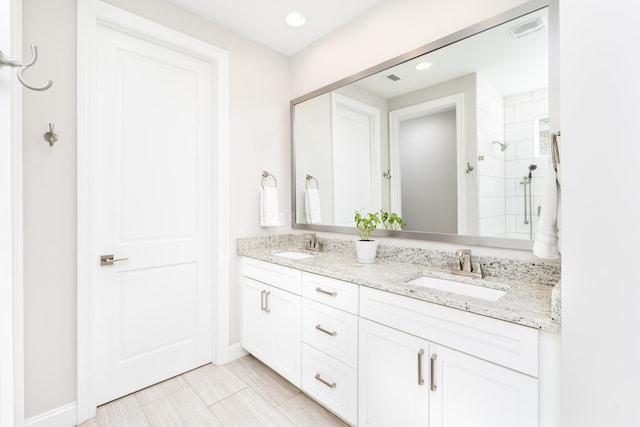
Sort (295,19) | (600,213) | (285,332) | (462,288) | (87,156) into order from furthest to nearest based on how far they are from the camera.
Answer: (295,19)
(285,332)
(87,156)
(462,288)
(600,213)

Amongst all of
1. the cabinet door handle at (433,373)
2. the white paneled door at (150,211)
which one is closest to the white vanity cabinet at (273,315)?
the white paneled door at (150,211)

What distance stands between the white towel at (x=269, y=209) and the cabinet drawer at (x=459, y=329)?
46.2 inches

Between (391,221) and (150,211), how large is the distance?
1.59m

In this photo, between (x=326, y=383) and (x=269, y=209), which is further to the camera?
(x=269, y=209)

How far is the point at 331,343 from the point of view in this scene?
5.14 ft

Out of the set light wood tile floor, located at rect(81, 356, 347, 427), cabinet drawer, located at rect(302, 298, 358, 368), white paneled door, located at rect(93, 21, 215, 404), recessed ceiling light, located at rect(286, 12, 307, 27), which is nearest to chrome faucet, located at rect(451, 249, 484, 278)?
cabinet drawer, located at rect(302, 298, 358, 368)

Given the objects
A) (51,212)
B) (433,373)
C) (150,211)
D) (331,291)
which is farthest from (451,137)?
(51,212)

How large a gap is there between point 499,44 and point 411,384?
5.47 feet

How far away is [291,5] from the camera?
1965 mm

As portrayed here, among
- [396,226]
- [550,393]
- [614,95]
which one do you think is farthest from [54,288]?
[614,95]

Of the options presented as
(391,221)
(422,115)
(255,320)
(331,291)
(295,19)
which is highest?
(295,19)

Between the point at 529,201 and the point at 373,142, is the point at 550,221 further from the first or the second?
the point at 373,142

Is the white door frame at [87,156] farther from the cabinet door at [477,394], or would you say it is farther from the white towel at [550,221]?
the white towel at [550,221]

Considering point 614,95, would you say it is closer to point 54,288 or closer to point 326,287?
point 326,287
